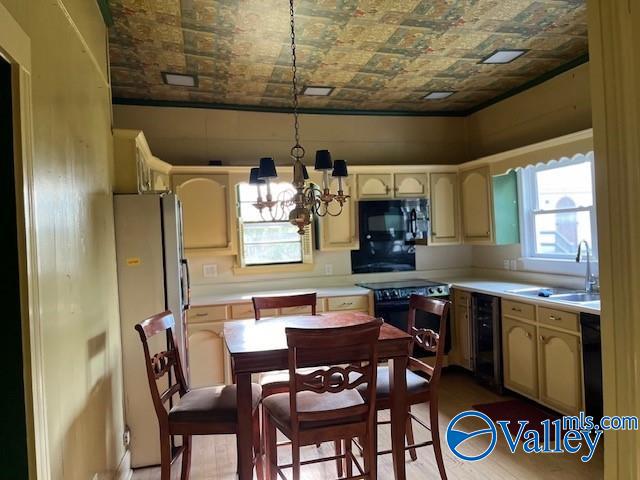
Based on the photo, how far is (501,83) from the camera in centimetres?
390

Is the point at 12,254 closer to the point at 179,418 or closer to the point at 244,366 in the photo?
the point at 244,366

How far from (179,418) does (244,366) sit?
486 millimetres

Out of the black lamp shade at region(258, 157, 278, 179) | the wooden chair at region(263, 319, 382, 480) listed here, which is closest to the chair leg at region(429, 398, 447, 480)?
the wooden chair at region(263, 319, 382, 480)

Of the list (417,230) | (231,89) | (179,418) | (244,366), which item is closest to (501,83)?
(417,230)

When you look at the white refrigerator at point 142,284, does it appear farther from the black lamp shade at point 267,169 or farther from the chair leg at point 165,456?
the black lamp shade at point 267,169

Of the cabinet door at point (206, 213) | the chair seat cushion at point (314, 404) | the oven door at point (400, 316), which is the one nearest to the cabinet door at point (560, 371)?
the oven door at point (400, 316)

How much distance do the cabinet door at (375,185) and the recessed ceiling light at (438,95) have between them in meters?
0.88

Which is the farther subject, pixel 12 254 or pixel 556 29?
pixel 556 29

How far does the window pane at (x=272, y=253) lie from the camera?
4168 millimetres

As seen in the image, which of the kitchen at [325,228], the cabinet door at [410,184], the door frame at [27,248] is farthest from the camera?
the cabinet door at [410,184]

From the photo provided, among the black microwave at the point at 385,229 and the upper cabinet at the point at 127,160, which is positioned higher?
the upper cabinet at the point at 127,160

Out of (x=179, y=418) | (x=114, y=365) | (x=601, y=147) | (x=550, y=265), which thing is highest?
(x=601, y=147)

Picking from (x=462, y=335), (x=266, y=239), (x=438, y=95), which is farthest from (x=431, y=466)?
(x=438, y=95)

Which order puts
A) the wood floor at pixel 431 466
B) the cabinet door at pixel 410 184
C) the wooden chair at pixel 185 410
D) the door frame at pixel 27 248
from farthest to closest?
the cabinet door at pixel 410 184 < the wood floor at pixel 431 466 < the wooden chair at pixel 185 410 < the door frame at pixel 27 248
